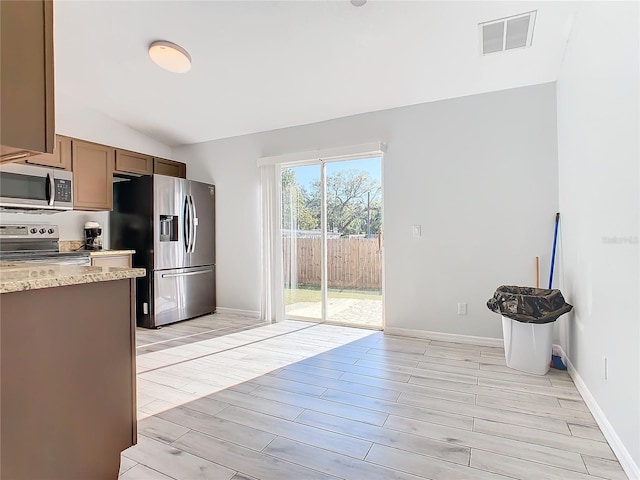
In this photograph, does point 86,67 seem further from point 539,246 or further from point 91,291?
point 539,246

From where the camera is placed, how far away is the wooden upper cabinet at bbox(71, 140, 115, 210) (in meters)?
3.88

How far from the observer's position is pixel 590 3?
7.04 feet

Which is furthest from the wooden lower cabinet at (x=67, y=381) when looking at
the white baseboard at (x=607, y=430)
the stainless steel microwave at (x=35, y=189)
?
the stainless steel microwave at (x=35, y=189)

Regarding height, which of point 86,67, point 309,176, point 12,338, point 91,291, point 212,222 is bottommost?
point 12,338

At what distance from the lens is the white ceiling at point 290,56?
257 centimetres

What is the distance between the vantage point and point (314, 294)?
4445 millimetres

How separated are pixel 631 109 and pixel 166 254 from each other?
4.34 metres

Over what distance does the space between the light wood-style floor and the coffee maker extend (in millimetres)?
1756

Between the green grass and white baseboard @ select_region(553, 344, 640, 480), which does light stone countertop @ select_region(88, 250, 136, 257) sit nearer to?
the green grass

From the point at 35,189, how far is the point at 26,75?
2996 mm

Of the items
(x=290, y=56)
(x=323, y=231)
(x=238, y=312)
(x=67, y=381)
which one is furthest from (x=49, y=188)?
(x=67, y=381)

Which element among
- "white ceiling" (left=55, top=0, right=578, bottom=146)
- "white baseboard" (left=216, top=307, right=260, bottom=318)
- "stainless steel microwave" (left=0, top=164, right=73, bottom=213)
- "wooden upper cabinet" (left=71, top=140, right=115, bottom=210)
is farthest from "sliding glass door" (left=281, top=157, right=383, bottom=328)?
"stainless steel microwave" (left=0, top=164, right=73, bottom=213)

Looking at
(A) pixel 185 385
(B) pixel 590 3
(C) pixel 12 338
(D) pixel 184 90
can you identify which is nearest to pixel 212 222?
(D) pixel 184 90

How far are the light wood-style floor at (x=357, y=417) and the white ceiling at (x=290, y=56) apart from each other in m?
2.63
